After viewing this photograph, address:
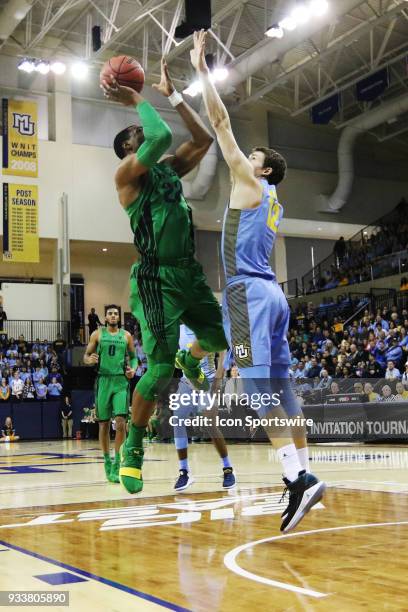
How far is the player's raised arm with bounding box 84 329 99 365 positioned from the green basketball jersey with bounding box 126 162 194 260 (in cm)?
424

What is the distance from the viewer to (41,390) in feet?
73.4

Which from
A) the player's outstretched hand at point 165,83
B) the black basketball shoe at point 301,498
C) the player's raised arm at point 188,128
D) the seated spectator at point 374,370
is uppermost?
the player's outstretched hand at point 165,83

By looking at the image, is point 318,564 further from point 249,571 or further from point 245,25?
point 245,25

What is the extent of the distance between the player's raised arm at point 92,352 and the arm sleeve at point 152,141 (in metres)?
4.59

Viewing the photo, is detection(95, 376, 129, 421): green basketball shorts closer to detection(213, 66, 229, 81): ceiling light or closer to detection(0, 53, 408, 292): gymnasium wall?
detection(213, 66, 229, 81): ceiling light

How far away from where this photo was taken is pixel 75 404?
22.6 m

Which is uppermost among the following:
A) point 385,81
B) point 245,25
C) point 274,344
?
point 245,25

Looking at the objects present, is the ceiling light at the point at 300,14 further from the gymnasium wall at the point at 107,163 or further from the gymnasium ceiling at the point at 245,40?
the gymnasium wall at the point at 107,163

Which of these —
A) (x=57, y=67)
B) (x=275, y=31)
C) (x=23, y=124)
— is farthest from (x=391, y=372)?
(x=23, y=124)

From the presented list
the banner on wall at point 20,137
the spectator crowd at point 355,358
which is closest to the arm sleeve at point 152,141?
the spectator crowd at point 355,358

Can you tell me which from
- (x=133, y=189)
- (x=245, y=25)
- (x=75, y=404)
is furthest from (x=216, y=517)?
(x=245, y=25)

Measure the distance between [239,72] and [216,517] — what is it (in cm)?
1839

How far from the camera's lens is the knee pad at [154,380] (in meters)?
4.32

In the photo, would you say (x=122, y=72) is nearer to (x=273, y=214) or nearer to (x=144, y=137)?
(x=144, y=137)
